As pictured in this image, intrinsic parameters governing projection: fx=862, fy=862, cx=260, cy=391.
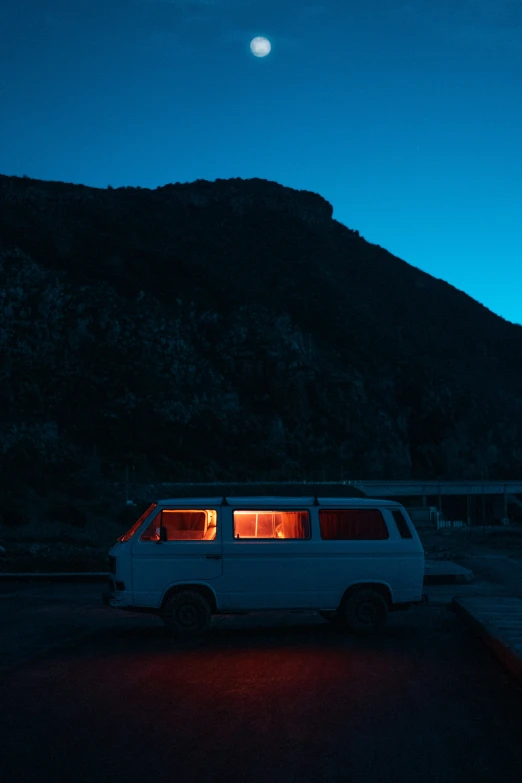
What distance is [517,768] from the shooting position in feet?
19.7

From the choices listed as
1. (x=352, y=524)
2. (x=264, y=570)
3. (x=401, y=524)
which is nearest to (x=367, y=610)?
(x=352, y=524)

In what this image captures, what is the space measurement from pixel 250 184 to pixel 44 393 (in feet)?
226

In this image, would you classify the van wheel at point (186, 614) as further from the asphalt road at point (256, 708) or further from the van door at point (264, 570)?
the van door at point (264, 570)

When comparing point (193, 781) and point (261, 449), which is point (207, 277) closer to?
point (261, 449)

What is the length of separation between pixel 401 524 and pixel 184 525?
334cm

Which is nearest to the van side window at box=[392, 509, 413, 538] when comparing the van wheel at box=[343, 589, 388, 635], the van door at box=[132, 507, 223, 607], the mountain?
the van wheel at box=[343, 589, 388, 635]

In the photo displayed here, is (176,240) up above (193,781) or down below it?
above

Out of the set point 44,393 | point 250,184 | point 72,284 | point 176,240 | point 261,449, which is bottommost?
point 261,449

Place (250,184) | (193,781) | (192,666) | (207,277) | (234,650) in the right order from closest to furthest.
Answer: (193,781) < (192,666) < (234,650) < (207,277) < (250,184)

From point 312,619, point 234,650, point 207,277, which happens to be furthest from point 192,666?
point 207,277

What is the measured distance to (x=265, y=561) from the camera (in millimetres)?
12695

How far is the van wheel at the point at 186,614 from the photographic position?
12.5 m

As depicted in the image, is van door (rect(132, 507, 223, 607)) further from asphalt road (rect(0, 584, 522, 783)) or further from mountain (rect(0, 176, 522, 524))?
mountain (rect(0, 176, 522, 524))

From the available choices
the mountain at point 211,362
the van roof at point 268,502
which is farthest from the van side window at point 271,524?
the mountain at point 211,362
